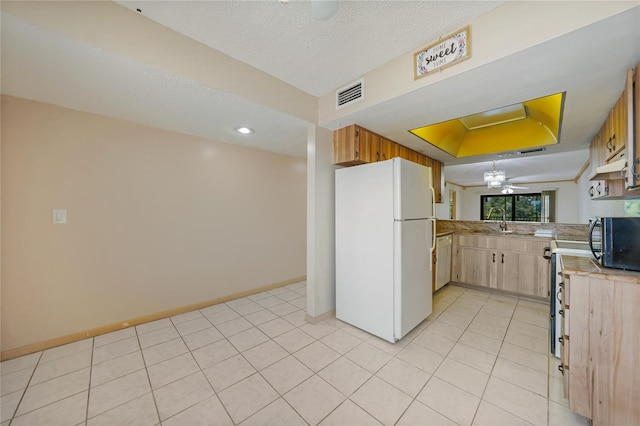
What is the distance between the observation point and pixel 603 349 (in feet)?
4.00

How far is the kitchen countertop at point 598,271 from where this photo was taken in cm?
117

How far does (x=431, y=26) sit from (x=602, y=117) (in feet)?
6.60

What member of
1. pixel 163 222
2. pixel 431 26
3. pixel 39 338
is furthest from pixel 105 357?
pixel 431 26

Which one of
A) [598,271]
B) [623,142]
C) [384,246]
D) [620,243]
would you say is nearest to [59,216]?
[384,246]

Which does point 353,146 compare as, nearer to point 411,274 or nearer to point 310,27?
point 310,27

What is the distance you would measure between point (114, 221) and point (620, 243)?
13.3 ft

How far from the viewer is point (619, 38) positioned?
1.22 metres

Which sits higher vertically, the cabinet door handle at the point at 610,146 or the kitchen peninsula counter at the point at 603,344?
the cabinet door handle at the point at 610,146

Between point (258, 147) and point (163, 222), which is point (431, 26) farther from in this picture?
point (163, 222)

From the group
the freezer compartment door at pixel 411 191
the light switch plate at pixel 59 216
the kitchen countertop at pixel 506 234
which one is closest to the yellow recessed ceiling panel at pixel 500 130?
the freezer compartment door at pixel 411 191

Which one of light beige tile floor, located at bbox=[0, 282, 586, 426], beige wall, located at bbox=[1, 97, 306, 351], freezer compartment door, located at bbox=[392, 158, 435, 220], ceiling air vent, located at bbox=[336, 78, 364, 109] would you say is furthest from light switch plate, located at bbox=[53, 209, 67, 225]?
freezer compartment door, located at bbox=[392, 158, 435, 220]

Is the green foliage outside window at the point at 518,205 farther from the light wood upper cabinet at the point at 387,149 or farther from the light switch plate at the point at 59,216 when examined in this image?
the light switch plate at the point at 59,216

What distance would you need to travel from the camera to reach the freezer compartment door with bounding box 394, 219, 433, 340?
82.8 inches

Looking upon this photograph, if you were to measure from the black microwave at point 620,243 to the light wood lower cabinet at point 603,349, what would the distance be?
0.68 feet
